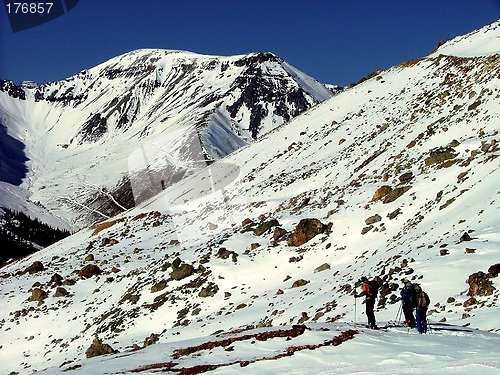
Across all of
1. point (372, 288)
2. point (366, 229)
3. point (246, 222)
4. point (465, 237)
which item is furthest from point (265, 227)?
point (372, 288)

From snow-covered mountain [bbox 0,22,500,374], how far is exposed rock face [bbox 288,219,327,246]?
86mm

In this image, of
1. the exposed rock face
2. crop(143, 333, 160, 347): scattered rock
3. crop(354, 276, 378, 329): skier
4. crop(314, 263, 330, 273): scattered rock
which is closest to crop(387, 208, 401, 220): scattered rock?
the exposed rock face

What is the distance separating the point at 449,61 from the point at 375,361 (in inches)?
2288

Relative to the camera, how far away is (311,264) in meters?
29.8

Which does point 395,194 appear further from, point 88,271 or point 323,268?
point 88,271

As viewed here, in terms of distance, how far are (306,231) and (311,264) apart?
10.7ft

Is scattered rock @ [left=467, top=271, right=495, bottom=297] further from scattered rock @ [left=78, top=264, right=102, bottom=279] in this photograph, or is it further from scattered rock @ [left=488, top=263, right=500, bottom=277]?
scattered rock @ [left=78, top=264, right=102, bottom=279]

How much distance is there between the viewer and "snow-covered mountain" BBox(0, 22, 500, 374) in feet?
50.7

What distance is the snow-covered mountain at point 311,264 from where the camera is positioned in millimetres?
15453

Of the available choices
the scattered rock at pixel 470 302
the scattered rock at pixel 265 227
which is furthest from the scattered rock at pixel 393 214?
the scattered rock at pixel 470 302

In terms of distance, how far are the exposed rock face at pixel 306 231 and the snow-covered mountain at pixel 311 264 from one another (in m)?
Result: 0.09

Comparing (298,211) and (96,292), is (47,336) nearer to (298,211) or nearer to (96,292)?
(96,292)

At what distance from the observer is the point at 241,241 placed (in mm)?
35562

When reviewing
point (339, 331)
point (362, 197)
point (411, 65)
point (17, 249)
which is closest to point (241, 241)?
point (362, 197)
